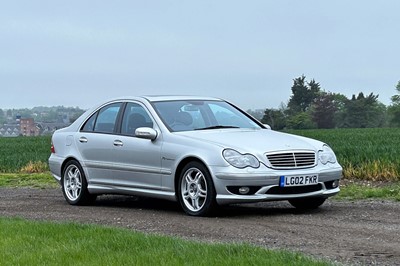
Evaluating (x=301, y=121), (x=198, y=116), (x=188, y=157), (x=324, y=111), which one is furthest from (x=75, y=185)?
(x=324, y=111)

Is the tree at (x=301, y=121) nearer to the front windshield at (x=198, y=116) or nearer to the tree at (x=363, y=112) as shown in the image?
the tree at (x=363, y=112)

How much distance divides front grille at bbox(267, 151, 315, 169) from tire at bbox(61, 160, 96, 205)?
3.33 meters

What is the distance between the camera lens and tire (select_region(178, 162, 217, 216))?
9.57 metres

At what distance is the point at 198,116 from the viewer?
10812 mm

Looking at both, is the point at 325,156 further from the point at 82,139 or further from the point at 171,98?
the point at 82,139

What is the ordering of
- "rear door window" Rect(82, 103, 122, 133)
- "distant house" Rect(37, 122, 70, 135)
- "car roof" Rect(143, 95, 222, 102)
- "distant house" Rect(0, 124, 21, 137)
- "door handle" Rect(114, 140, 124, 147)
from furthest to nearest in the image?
"distant house" Rect(0, 124, 21, 137) → "distant house" Rect(37, 122, 70, 135) → "rear door window" Rect(82, 103, 122, 133) → "car roof" Rect(143, 95, 222, 102) → "door handle" Rect(114, 140, 124, 147)

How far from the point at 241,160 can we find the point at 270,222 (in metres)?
0.85

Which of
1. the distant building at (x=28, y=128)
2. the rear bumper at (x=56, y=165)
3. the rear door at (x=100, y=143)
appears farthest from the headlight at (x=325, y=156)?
the distant building at (x=28, y=128)

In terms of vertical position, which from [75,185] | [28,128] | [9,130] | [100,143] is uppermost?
[100,143]

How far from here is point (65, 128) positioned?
12523 millimetres

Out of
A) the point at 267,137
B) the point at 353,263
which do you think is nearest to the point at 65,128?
the point at 267,137

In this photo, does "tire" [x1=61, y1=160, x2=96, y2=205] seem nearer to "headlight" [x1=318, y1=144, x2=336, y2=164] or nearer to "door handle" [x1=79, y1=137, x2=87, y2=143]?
"door handle" [x1=79, y1=137, x2=87, y2=143]

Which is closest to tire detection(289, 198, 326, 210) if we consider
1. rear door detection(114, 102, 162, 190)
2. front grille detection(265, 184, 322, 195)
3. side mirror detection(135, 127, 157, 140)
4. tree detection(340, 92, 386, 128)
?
front grille detection(265, 184, 322, 195)

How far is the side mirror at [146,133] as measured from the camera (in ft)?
34.0
